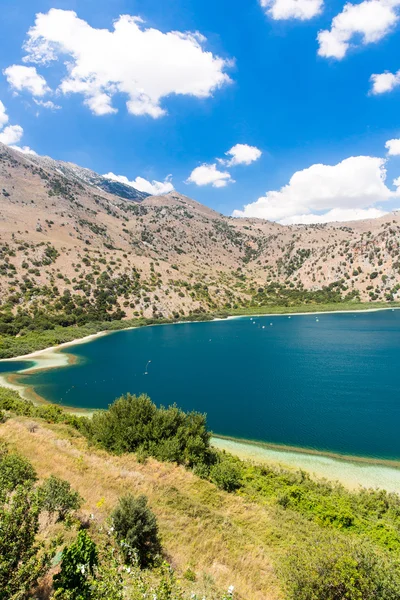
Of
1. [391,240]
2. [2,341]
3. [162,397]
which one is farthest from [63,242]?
[391,240]

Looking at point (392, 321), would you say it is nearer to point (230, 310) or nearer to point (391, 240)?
point (230, 310)

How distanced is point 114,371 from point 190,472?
4372cm

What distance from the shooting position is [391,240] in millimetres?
183375

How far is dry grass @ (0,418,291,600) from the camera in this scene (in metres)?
11.3

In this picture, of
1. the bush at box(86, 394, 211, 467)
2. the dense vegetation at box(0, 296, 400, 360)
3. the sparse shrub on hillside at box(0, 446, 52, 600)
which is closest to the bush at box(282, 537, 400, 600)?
the sparse shrub on hillside at box(0, 446, 52, 600)

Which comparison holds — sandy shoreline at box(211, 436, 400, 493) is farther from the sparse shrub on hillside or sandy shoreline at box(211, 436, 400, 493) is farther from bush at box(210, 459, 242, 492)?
the sparse shrub on hillside

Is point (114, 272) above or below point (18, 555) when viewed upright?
above

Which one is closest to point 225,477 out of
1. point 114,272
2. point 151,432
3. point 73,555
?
point 151,432

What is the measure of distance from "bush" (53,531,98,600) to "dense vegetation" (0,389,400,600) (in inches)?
79.4

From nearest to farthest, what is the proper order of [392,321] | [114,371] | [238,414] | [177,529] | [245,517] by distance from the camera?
[177,529] < [245,517] < [238,414] < [114,371] < [392,321]

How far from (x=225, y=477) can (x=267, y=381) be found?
33.0 m

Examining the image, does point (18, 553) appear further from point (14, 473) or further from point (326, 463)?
point (326, 463)

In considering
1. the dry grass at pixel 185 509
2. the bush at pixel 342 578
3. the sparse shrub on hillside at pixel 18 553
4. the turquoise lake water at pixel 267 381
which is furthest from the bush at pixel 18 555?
the turquoise lake water at pixel 267 381

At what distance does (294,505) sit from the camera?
18.9m
